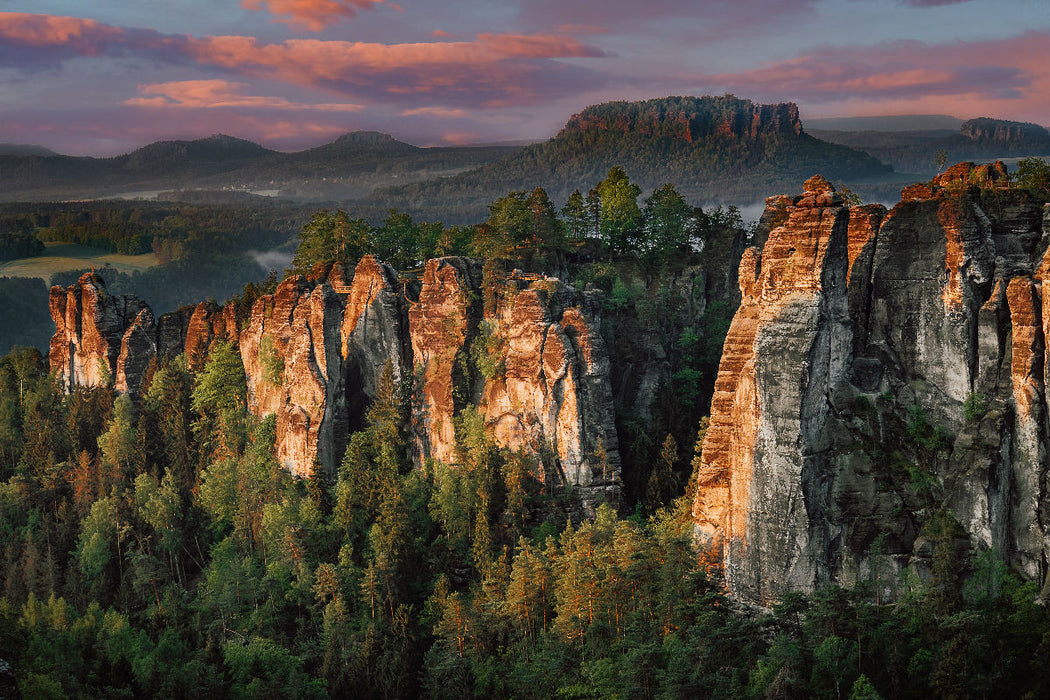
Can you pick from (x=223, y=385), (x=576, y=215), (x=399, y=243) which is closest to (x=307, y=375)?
(x=223, y=385)

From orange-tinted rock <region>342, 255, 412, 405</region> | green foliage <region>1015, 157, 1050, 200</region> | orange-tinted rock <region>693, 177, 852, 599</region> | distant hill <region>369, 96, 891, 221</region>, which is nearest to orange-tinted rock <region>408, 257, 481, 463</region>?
orange-tinted rock <region>342, 255, 412, 405</region>

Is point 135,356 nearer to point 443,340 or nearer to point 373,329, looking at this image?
point 373,329

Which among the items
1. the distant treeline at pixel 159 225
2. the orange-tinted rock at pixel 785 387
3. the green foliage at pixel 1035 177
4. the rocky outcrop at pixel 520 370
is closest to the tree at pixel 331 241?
the rocky outcrop at pixel 520 370

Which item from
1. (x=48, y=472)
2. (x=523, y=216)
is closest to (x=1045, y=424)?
(x=523, y=216)

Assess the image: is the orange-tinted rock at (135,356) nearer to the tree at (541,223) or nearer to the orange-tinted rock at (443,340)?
the orange-tinted rock at (443,340)

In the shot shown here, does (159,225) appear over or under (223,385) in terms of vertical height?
over

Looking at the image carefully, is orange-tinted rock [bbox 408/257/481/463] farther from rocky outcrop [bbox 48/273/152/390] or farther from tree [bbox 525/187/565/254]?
rocky outcrop [bbox 48/273/152/390]
